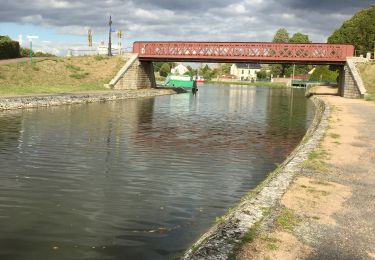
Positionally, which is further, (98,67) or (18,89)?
(98,67)

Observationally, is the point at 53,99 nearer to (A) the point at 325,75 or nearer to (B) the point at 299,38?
(A) the point at 325,75

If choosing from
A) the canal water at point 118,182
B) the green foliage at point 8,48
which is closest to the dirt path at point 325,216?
the canal water at point 118,182

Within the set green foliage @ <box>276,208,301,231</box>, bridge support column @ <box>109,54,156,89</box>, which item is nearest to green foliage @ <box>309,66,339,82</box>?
bridge support column @ <box>109,54,156,89</box>

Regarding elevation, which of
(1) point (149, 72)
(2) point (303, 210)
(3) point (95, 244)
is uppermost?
(1) point (149, 72)

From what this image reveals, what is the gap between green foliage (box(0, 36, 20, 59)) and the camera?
58900mm

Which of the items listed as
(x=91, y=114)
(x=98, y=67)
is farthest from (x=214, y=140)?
(x=98, y=67)

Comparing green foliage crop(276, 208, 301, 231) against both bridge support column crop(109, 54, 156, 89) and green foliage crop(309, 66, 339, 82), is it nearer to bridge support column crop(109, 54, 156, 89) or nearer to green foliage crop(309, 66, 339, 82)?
bridge support column crop(109, 54, 156, 89)

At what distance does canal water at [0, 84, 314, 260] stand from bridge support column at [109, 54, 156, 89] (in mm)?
33134

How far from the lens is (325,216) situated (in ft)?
27.4

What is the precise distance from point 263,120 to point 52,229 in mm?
25303

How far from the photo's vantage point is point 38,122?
24969 mm

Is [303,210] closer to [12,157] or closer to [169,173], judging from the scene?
[169,173]

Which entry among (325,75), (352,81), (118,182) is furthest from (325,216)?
(325,75)

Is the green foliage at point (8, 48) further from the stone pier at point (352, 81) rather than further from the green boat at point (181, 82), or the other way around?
the stone pier at point (352, 81)
